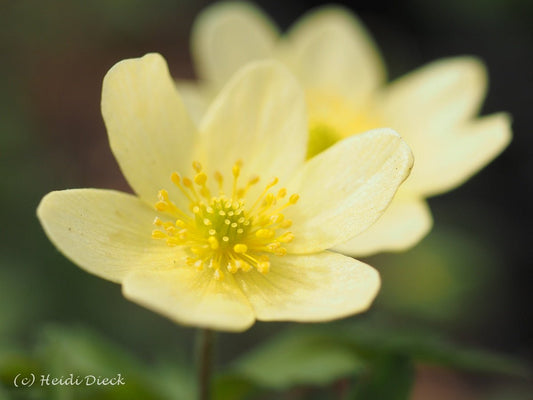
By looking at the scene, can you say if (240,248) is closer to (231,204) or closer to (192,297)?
(231,204)

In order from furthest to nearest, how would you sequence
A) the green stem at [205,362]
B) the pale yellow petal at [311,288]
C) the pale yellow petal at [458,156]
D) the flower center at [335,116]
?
the flower center at [335,116] → the pale yellow petal at [458,156] → the green stem at [205,362] → the pale yellow petal at [311,288]

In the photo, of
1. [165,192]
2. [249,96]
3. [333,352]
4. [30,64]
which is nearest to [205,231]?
[165,192]

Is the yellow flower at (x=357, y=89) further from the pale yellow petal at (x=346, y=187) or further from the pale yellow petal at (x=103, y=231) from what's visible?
the pale yellow petal at (x=103, y=231)

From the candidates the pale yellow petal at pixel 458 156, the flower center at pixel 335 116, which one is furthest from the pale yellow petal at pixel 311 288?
the flower center at pixel 335 116

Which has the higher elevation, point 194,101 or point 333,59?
point 333,59

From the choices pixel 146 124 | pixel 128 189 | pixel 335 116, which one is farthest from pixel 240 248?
pixel 128 189

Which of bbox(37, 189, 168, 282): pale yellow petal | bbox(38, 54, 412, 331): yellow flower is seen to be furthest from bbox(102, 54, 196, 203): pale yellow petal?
bbox(37, 189, 168, 282): pale yellow petal
